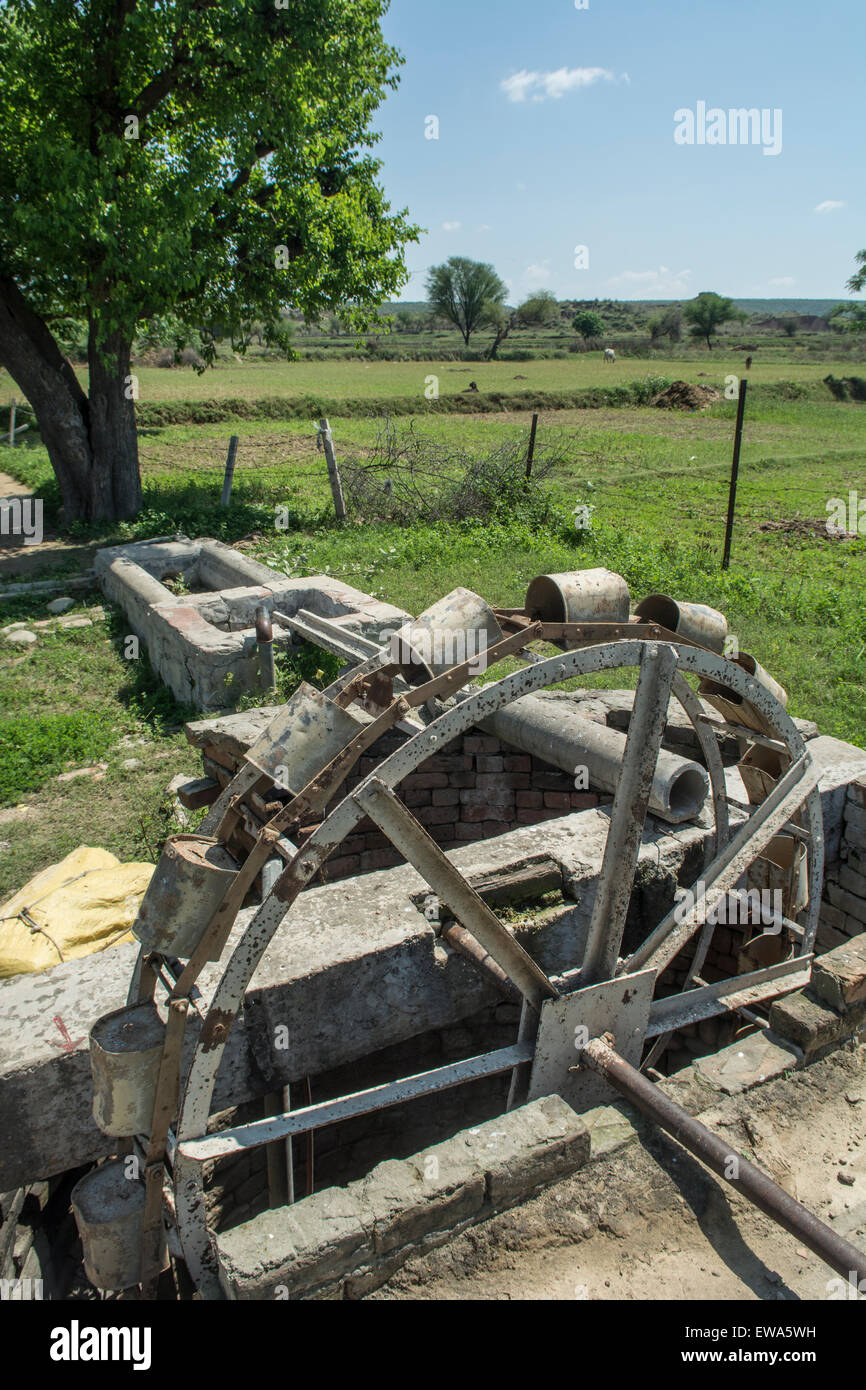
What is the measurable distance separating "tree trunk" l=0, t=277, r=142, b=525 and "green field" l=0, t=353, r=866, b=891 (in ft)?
2.03

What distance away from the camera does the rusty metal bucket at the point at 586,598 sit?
3.02m

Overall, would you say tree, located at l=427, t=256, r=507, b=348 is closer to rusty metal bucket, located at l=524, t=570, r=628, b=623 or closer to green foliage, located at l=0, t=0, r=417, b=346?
green foliage, located at l=0, t=0, r=417, b=346

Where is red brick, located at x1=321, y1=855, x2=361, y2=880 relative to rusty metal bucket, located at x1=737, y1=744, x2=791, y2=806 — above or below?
below

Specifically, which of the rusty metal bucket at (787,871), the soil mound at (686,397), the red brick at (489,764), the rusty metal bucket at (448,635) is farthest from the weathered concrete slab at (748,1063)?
the soil mound at (686,397)

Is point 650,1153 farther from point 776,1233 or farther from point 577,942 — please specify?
point 577,942

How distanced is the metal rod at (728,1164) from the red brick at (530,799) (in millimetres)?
2213

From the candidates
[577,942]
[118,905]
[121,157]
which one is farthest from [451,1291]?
[121,157]

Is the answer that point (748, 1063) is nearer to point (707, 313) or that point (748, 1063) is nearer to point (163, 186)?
point (163, 186)

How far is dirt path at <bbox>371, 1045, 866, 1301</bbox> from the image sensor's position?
250 cm

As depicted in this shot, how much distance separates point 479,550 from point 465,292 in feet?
186

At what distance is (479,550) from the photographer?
10.4 meters

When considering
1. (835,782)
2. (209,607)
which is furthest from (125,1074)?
(209,607)

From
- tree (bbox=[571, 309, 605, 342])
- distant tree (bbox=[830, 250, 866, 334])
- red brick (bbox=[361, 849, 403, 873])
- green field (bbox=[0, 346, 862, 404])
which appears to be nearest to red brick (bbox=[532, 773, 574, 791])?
red brick (bbox=[361, 849, 403, 873])

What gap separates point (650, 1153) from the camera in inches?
112
